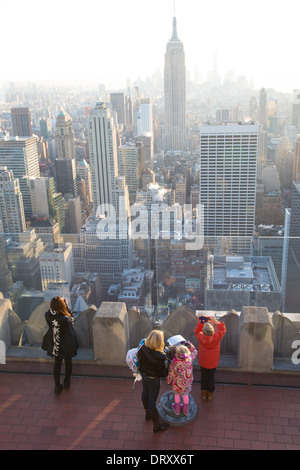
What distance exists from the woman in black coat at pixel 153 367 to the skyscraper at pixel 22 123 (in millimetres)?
40689

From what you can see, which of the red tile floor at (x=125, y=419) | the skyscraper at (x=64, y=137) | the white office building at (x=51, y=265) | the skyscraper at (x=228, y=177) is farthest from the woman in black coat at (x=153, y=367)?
the skyscraper at (x=64, y=137)

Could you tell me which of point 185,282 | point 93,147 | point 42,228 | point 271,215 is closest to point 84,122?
point 93,147

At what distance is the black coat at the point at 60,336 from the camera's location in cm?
234

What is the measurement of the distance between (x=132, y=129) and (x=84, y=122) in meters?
12.8

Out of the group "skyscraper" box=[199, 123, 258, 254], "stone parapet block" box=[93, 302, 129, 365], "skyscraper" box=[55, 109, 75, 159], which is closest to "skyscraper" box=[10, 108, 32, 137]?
"skyscraper" box=[55, 109, 75, 159]

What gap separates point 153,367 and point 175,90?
2688 inches

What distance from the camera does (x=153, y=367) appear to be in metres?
2.06

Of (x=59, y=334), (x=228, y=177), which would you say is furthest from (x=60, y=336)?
(x=228, y=177)

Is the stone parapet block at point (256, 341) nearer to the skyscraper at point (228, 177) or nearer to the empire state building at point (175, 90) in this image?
the skyscraper at point (228, 177)

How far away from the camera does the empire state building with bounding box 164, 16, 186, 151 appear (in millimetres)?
61781

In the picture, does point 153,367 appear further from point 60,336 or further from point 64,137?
point 64,137

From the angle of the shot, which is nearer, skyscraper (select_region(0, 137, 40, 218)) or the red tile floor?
the red tile floor

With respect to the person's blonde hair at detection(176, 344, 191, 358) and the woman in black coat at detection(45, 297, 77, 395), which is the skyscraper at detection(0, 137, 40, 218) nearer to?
the woman in black coat at detection(45, 297, 77, 395)

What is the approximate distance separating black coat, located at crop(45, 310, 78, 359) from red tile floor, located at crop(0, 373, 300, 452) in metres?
0.24
